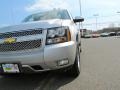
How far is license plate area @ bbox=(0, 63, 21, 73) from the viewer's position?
4652 millimetres

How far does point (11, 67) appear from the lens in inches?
185

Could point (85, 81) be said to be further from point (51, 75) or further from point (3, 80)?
point (3, 80)

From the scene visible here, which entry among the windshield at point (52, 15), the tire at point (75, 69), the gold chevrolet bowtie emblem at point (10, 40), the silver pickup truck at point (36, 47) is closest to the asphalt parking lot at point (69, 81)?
the tire at point (75, 69)

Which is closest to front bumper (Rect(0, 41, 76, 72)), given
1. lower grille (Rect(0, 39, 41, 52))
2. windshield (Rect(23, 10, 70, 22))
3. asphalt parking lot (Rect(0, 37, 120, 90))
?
lower grille (Rect(0, 39, 41, 52))

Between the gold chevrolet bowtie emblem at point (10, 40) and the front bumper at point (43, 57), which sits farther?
the gold chevrolet bowtie emblem at point (10, 40)

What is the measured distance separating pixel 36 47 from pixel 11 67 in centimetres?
58

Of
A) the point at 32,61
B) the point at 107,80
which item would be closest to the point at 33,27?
the point at 32,61

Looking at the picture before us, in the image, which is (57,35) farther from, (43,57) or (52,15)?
(52,15)

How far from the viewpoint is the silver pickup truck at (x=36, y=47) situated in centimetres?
458

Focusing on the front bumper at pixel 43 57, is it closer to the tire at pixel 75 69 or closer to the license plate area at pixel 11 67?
the license plate area at pixel 11 67

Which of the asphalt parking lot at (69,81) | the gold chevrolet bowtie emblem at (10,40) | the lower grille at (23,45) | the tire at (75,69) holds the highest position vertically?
the gold chevrolet bowtie emblem at (10,40)

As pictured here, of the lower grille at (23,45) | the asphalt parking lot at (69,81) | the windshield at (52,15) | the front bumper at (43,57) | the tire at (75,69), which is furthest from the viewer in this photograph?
the windshield at (52,15)

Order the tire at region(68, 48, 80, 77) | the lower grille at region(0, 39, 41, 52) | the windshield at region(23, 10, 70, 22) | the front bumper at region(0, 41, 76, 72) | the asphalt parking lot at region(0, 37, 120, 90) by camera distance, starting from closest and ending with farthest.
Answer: the front bumper at region(0, 41, 76, 72) < the lower grille at region(0, 39, 41, 52) < the asphalt parking lot at region(0, 37, 120, 90) < the tire at region(68, 48, 80, 77) < the windshield at region(23, 10, 70, 22)

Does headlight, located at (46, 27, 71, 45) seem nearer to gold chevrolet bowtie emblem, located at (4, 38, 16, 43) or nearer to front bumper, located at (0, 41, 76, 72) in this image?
front bumper, located at (0, 41, 76, 72)
